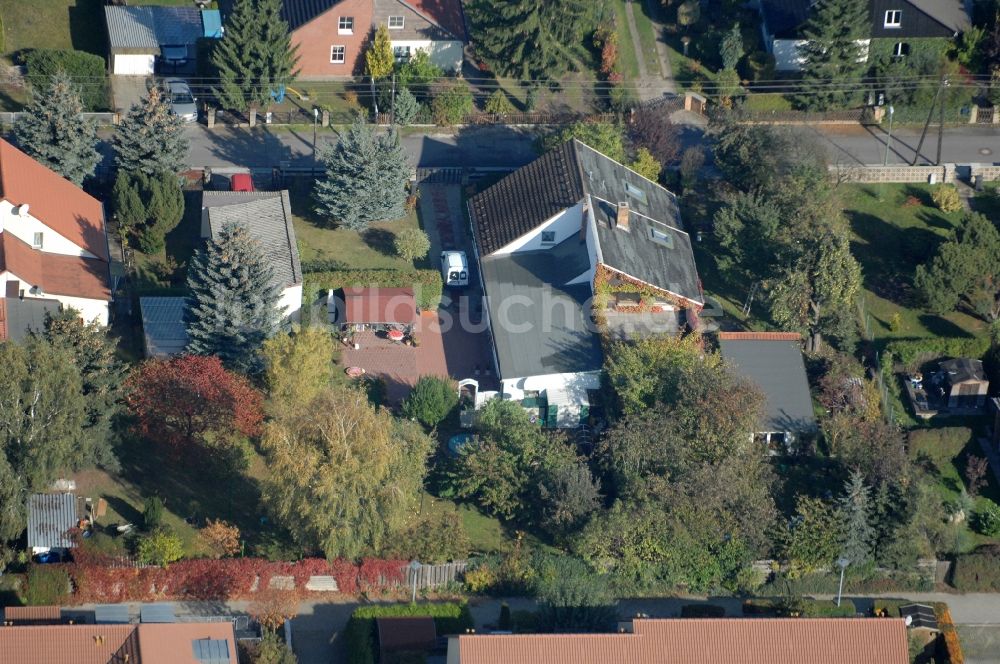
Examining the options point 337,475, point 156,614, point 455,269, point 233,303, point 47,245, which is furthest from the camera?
point 455,269

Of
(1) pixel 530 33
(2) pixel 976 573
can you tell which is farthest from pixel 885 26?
(2) pixel 976 573

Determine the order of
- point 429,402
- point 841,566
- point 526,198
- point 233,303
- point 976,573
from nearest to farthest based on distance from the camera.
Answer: point 841,566 → point 976,573 → point 233,303 → point 429,402 → point 526,198

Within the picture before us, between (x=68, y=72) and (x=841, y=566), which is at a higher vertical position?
(x=68, y=72)

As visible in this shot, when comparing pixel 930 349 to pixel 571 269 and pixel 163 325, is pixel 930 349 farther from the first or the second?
pixel 163 325

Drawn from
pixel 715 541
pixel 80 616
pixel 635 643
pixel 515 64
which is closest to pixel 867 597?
pixel 715 541

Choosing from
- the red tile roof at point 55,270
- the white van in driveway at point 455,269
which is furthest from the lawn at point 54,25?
the white van in driveway at point 455,269

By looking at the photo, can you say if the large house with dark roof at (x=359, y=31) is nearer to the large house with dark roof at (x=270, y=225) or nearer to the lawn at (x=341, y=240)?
the lawn at (x=341, y=240)
